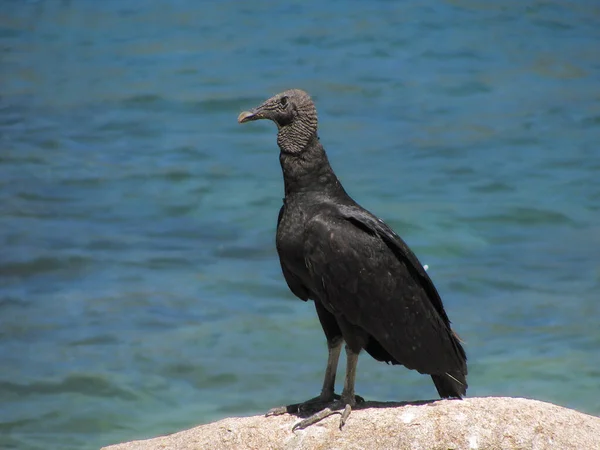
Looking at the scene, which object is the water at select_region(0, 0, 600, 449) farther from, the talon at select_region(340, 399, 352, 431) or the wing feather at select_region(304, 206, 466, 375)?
the talon at select_region(340, 399, 352, 431)

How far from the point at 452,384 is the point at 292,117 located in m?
1.63

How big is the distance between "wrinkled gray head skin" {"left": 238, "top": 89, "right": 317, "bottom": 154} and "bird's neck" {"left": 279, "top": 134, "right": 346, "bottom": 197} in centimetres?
3

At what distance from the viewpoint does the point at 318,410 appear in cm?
580

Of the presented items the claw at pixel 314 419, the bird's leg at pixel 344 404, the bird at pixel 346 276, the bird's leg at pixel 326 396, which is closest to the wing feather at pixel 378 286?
→ the bird at pixel 346 276

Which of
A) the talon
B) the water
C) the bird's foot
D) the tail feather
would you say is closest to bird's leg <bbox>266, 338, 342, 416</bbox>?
the bird's foot

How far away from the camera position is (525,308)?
35.4ft

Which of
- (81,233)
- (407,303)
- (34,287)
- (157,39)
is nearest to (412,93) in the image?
(157,39)

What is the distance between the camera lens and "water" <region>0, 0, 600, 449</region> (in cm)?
998

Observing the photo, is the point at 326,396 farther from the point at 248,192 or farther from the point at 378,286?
the point at 248,192

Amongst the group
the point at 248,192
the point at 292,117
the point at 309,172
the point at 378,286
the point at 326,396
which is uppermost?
the point at 248,192

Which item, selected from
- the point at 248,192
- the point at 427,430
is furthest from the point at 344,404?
the point at 248,192

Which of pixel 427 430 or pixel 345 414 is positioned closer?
pixel 427 430

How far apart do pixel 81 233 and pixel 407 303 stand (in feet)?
24.8

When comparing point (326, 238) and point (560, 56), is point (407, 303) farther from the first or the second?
point (560, 56)
